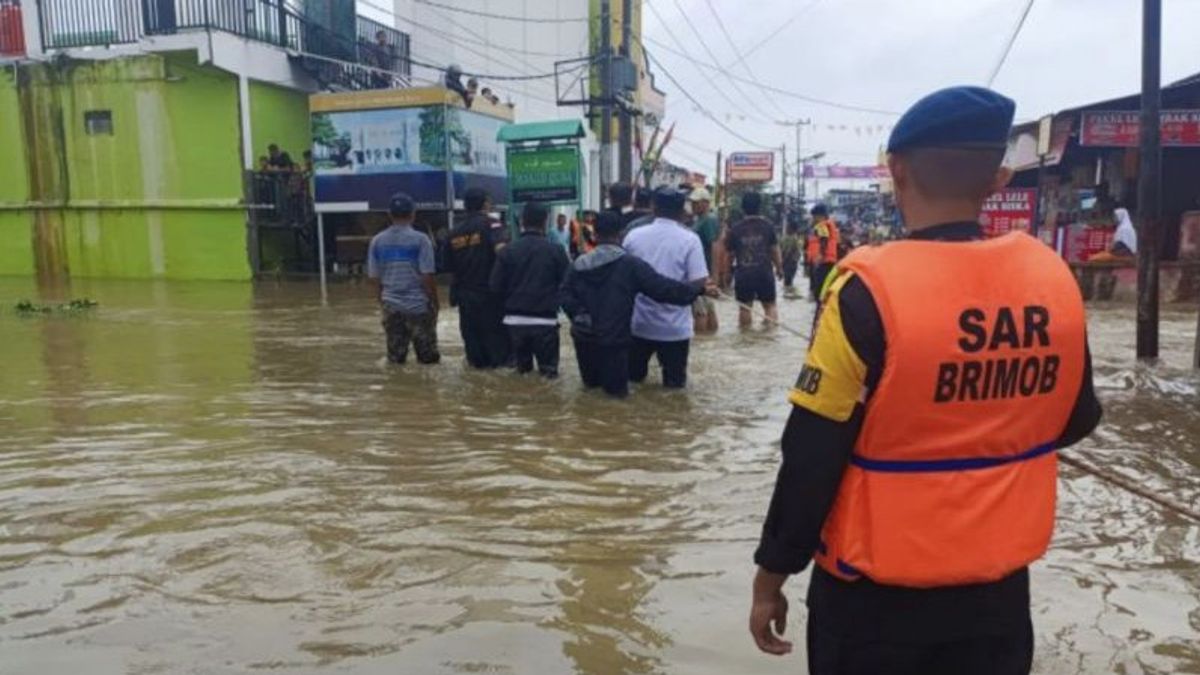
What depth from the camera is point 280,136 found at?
70.3 ft

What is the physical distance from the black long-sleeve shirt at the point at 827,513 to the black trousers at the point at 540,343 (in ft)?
19.1

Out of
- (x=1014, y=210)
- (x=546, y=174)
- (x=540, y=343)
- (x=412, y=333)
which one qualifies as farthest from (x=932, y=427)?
(x=1014, y=210)

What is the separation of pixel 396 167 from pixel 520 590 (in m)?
16.1

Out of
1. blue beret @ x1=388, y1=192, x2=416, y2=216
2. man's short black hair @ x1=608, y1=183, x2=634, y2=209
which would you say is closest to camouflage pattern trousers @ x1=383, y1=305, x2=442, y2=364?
blue beret @ x1=388, y1=192, x2=416, y2=216

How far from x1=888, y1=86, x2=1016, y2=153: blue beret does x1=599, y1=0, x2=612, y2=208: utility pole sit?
17061 mm

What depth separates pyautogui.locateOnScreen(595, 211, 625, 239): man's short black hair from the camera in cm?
705

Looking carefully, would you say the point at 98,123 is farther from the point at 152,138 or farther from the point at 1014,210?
the point at 1014,210

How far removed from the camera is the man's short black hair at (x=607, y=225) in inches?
278

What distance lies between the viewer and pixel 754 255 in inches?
436

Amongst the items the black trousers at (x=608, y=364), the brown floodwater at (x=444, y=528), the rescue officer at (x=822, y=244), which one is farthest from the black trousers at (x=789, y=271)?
the black trousers at (x=608, y=364)

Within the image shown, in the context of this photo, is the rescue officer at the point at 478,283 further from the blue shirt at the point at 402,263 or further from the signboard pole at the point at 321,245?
the signboard pole at the point at 321,245

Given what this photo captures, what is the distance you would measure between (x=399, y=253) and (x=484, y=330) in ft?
3.12

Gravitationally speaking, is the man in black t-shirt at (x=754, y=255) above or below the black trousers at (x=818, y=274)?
above

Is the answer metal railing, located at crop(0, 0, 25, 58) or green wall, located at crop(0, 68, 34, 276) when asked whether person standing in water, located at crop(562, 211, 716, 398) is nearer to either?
green wall, located at crop(0, 68, 34, 276)
